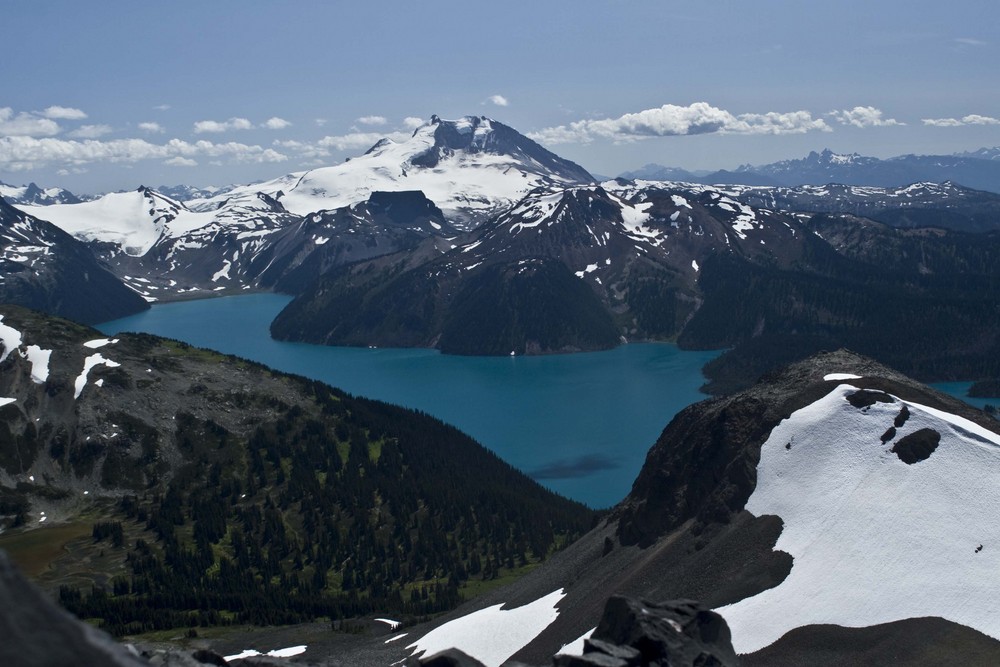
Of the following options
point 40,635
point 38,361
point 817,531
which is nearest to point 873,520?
point 817,531

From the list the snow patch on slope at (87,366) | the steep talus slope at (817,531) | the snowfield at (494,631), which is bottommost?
the snowfield at (494,631)

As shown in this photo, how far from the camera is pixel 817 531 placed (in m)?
55.9

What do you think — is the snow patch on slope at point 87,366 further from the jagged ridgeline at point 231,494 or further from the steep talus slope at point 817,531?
the steep talus slope at point 817,531

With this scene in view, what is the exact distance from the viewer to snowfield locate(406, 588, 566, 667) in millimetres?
60625

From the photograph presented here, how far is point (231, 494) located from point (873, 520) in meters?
89.5

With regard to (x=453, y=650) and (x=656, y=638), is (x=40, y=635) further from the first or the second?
(x=656, y=638)

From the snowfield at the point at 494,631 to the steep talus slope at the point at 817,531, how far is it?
3.59ft

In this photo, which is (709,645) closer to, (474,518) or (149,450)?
(474,518)

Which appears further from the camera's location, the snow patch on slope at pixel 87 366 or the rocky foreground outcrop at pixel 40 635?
the snow patch on slope at pixel 87 366

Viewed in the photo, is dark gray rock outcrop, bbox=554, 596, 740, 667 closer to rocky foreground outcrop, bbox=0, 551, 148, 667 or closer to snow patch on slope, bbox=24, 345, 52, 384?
rocky foreground outcrop, bbox=0, 551, 148, 667

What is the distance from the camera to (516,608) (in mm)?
68000

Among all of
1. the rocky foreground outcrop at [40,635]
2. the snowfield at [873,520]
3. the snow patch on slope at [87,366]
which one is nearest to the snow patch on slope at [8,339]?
the snow patch on slope at [87,366]

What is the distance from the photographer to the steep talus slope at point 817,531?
46.7 m

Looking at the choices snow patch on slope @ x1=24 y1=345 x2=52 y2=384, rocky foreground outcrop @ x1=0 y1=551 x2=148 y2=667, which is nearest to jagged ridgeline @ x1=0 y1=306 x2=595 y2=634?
snow patch on slope @ x1=24 y1=345 x2=52 y2=384
